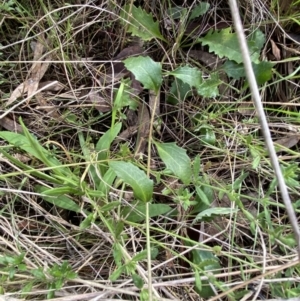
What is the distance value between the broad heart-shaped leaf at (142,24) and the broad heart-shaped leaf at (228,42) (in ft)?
0.39

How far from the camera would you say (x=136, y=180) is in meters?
1.02

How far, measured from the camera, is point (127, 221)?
1.06m

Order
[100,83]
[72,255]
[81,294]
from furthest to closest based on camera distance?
[100,83]
[72,255]
[81,294]

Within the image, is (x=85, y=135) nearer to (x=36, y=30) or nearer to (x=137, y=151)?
(x=137, y=151)

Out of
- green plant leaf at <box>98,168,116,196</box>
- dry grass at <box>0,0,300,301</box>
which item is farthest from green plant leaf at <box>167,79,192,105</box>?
green plant leaf at <box>98,168,116,196</box>

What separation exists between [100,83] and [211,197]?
41cm

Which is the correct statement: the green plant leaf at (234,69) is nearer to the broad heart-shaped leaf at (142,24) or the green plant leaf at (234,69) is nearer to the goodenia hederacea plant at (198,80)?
the goodenia hederacea plant at (198,80)

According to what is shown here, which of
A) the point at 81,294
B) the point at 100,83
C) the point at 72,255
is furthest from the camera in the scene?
the point at 100,83

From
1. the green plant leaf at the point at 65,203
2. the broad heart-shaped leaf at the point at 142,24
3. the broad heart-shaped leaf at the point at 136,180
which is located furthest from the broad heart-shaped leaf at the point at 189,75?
the green plant leaf at the point at 65,203

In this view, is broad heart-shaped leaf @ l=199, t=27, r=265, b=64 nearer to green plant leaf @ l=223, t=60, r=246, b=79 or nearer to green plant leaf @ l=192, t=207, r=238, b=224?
green plant leaf @ l=223, t=60, r=246, b=79

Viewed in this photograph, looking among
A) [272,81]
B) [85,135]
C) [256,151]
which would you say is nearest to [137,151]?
[85,135]

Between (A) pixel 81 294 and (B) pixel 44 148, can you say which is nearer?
(A) pixel 81 294

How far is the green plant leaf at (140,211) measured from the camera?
42.8 inches

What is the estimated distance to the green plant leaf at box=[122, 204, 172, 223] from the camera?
1087 millimetres
